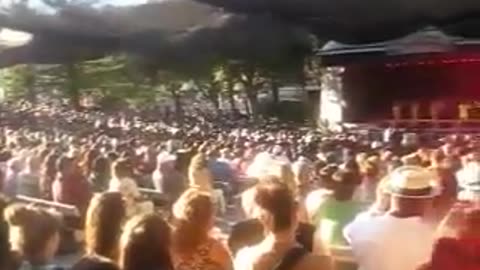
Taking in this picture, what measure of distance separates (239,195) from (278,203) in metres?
0.06

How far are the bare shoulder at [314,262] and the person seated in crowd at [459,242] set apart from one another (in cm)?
14

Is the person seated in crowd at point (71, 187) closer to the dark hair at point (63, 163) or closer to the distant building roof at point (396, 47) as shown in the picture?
the dark hair at point (63, 163)

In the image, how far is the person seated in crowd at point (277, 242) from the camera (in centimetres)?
126

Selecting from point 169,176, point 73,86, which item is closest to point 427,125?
point 169,176

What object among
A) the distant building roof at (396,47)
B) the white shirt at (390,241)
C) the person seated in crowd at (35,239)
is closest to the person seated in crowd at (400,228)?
the white shirt at (390,241)

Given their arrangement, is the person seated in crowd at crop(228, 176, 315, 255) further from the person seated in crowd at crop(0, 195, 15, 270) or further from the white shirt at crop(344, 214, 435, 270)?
the person seated in crowd at crop(0, 195, 15, 270)

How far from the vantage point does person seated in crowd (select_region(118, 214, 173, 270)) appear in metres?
1.28

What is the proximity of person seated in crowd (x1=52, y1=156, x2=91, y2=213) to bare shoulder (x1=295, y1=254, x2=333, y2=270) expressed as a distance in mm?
304

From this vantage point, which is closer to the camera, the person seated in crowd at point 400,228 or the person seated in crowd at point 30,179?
the person seated in crowd at point 400,228

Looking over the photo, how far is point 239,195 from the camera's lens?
1.30 meters

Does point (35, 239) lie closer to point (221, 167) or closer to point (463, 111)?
point (221, 167)

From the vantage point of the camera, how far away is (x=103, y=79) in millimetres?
1347

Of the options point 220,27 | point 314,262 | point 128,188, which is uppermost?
point 220,27

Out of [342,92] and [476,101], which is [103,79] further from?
[476,101]
